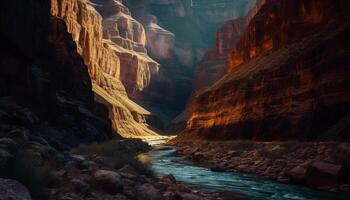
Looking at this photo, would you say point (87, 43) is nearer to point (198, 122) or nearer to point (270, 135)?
point (198, 122)

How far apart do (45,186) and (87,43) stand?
11198cm

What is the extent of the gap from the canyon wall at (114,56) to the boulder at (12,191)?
89.9 m

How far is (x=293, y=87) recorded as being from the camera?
3688cm

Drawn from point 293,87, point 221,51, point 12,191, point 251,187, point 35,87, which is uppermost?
point 221,51

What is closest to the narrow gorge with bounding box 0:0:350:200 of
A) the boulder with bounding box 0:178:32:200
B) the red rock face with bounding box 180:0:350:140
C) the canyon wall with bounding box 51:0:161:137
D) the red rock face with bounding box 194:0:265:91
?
the boulder with bounding box 0:178:32:200

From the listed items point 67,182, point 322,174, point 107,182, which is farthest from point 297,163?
point 67,182

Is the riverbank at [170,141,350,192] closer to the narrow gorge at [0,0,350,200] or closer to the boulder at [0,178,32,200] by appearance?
the narrow gorge at [0,0,350,200]

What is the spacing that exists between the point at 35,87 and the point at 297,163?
21458mm

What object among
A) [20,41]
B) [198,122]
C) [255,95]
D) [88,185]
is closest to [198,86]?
[198,122]

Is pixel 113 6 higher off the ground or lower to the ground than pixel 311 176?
higher

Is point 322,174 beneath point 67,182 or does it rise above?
beneath

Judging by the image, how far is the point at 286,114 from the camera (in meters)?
35.7

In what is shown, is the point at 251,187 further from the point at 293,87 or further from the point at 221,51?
the point at 221,51

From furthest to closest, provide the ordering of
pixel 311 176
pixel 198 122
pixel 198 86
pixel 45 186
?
pixel 198 86 → pixel 198 122 → pixel 311 176 → pixel 45 186
